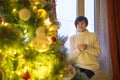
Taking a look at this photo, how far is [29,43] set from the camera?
154 centimetres

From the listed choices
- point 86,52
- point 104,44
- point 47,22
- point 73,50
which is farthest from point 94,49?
point 47,22

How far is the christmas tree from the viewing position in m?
1.42

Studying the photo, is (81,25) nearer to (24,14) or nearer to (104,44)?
(104,44)

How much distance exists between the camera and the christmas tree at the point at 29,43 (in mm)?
1424

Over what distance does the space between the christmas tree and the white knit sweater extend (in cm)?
101

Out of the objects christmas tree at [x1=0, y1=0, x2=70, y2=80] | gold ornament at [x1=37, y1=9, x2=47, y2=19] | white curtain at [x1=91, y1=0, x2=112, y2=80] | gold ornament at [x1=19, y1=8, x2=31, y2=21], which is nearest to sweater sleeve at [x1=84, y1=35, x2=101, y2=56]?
white curtain at [x1=91, y1=0, x2=112, y2=80]

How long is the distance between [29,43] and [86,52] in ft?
4.19

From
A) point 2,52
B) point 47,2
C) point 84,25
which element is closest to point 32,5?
point 47,2

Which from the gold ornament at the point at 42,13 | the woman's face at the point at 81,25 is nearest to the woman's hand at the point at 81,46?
the woman's face at the point at 81,25

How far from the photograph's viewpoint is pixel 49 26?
65.2 inches

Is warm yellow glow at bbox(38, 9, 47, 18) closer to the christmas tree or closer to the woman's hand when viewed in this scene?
the christmas tree

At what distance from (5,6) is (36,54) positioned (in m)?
0.37

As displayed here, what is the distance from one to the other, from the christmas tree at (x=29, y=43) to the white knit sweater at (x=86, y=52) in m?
1.01

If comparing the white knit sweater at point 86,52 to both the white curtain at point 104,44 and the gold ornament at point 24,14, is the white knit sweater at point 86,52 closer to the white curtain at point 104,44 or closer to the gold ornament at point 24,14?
the white curtain at point 104,44
